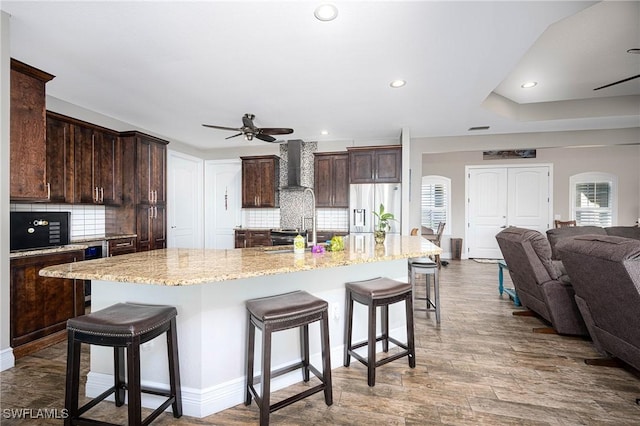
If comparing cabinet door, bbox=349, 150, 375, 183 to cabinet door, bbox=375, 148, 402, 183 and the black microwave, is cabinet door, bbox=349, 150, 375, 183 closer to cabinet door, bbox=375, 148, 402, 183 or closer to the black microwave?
cabinet door, bbox=375, 148, 402, 183

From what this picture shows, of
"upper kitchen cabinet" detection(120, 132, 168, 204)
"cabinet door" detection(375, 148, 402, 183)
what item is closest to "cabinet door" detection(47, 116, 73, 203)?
"upper kitchen cabinet" detection(120, 132, 168, 204)

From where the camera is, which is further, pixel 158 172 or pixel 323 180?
pixel 323 180

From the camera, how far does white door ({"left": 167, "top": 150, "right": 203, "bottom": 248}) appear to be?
228 inches

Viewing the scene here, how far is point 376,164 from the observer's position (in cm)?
534

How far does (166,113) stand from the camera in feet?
14.2

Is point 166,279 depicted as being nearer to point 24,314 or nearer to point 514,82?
point 24,314

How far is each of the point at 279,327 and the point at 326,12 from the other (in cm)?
214

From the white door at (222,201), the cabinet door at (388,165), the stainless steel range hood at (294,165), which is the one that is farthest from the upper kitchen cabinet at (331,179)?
the white door at (222,201)

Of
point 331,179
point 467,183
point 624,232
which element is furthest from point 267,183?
point 624,232

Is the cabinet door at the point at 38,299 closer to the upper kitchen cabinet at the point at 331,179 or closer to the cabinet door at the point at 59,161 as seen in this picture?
the cabinet door at the point at 59,161

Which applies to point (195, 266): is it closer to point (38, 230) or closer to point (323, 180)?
point (38, 230)

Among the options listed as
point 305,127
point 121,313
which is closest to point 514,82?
point 305,127

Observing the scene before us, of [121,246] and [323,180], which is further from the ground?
[323,180]

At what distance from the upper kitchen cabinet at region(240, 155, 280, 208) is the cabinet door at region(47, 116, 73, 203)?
2916 mm
